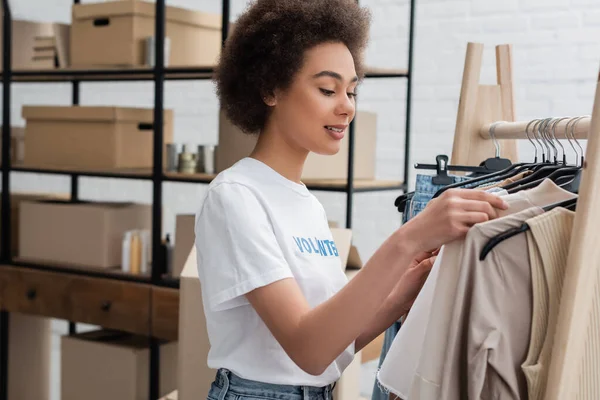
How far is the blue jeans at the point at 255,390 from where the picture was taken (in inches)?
54.7

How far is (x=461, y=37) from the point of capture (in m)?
3.39

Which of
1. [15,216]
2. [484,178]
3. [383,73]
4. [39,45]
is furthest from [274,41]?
[15,216]

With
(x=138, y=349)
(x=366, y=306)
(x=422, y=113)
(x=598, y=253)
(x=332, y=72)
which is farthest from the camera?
(x=422, y=113)

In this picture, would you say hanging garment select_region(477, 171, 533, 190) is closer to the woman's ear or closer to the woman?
the woman

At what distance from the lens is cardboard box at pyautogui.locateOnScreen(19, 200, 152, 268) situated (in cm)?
338

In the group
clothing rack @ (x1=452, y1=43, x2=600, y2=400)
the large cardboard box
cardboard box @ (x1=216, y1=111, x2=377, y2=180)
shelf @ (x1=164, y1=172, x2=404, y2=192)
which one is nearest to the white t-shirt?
clothing rack @ (x1=452, y1=43, x2=600, y2=400)

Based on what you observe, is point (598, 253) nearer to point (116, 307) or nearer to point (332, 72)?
point (332, 72)

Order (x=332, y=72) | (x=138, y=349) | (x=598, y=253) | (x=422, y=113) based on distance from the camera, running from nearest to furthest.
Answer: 1. (x=598, y=253)
2. (x=332, y=72)
3. (x=138, y=349)
4. (x=422, y=113)

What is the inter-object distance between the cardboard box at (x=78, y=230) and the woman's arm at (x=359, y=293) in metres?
2.22

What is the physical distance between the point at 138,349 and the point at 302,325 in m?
2.20

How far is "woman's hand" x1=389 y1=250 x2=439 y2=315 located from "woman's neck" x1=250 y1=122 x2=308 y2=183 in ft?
0.94

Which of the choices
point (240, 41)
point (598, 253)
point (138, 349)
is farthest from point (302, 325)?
point (138, 349)

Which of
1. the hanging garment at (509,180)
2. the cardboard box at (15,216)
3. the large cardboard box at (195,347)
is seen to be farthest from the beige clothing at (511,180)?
the cardboard box at (15,216)

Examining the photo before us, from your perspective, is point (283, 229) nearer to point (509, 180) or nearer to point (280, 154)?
point (280, 154)
